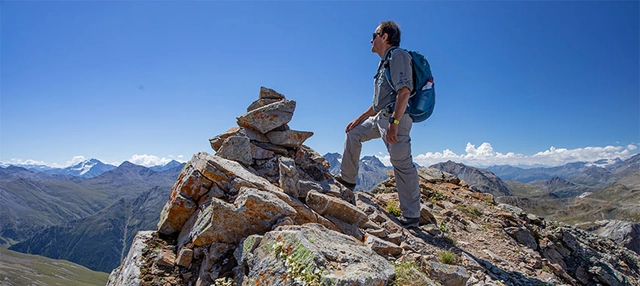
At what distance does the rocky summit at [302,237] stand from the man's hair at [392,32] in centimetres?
466

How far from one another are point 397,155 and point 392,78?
7.38 feet

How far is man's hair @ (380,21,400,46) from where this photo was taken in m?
9.01

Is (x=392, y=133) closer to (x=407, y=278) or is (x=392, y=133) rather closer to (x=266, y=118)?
(x=407, y=278)

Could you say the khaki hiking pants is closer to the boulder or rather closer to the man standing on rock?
the man standing on rock

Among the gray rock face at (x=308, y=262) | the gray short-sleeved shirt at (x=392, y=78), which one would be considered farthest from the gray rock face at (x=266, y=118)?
the gray rock face at (x=308, y=262)

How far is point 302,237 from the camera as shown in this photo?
5500mm

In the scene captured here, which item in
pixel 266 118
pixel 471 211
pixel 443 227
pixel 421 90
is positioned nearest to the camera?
pixel 421 90

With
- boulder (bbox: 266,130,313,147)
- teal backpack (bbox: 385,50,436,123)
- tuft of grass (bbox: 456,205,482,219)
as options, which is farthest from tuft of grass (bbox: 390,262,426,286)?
tuft of grass (bbox: 456,205,482,219)

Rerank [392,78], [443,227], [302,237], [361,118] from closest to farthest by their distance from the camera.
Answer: [302,237], [392,78], [361,118], [443,227]

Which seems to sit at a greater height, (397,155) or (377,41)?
(377,41)

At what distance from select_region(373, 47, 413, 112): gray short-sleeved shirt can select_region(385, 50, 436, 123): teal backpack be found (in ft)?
0.93

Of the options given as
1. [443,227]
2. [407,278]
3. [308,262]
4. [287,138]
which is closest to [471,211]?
[443,227]

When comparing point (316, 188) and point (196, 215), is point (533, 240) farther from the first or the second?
point (196, 215)

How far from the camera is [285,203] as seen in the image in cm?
753
